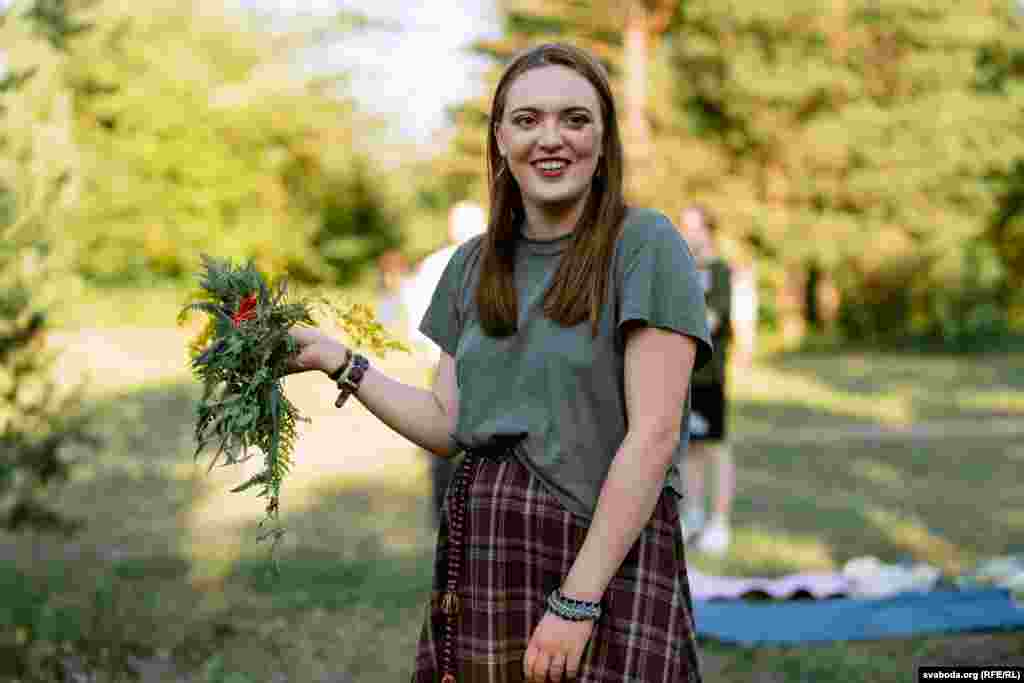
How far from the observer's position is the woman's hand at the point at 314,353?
260cm

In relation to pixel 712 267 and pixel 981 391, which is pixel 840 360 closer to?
pixel 981 391

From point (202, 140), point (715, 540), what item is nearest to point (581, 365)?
point (715, 540)

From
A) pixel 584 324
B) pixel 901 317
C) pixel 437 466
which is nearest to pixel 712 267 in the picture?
pixel 437 466

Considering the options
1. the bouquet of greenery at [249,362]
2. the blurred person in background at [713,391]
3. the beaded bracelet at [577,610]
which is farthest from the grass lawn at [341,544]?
the beaded bracelet at [577,610]

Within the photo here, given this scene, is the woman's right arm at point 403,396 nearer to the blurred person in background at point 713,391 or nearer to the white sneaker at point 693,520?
the blurred person in background at point 713,391

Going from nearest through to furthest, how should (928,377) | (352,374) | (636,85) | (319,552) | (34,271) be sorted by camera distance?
(352,374) → (34,271) → (319,552) → (928,377) → (636,85)

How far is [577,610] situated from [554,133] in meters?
0.92

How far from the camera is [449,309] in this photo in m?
2.65

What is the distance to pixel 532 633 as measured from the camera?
7.94 ft

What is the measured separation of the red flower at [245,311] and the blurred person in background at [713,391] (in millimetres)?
5177

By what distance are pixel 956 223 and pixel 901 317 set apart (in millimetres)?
→ 2610

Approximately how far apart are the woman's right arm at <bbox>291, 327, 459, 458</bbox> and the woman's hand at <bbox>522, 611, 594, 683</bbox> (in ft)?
1.67

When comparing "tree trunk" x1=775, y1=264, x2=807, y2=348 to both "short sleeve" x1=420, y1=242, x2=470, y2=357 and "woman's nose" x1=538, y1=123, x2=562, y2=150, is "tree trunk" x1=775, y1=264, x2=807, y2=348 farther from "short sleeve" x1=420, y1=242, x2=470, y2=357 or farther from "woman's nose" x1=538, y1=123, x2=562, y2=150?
"woman's nose" x1=538, y1=123, x2=562, y2=150

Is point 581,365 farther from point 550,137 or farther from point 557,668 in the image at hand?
point 557,668
